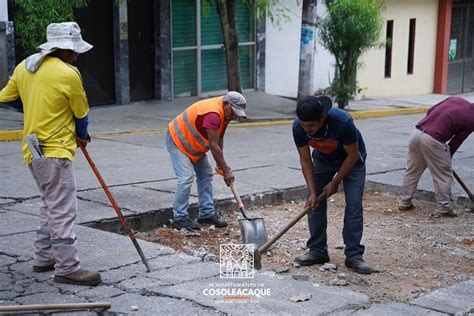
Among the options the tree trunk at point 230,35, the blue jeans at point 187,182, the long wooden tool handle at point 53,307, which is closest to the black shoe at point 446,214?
the blue jeans at point 187,182

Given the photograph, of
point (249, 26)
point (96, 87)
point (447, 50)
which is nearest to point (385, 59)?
point (447, 50)

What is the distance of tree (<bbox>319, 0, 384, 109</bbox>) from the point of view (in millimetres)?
16844

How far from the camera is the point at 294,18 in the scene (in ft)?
64.7

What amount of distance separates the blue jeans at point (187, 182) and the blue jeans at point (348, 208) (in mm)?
1407

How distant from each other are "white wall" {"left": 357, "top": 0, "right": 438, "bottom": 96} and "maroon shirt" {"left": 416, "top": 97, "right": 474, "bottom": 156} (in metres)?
12.4

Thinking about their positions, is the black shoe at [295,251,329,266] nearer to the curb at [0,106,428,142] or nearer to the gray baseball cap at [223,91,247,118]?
the gray baseball cap at [223,91,247,118]

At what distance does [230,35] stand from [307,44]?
1.95 metres

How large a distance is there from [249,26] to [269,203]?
10.8 metres

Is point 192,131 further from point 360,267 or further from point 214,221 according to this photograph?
point 360,267

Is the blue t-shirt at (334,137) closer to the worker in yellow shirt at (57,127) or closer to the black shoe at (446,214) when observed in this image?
the worker in yellow shirt at (57,127)

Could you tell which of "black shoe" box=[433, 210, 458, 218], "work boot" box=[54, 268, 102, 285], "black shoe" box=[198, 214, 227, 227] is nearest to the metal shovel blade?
"black shoe" box=[198, 214, 227, 227]

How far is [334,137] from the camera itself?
20.7 feet

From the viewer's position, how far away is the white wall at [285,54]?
19766 mm

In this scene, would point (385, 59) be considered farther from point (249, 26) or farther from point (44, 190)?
point (44, 190)
